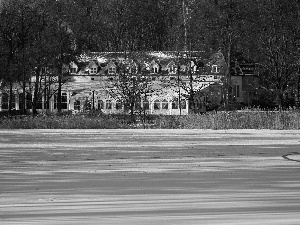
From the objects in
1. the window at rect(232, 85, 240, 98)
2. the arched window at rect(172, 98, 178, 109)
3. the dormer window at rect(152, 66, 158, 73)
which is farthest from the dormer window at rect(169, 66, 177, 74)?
the window at rect(232, 85, 240, 98)

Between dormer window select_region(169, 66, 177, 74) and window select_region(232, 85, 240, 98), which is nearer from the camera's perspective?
dormer window select_region(169, 66, 177, 74)

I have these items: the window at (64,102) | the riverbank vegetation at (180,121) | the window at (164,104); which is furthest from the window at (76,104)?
the riverbank vegetation at (180,121)

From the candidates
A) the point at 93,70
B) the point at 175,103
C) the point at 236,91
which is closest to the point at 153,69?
the point at 93,70

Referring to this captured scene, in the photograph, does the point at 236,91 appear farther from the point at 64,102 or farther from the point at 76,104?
the point at 64,102

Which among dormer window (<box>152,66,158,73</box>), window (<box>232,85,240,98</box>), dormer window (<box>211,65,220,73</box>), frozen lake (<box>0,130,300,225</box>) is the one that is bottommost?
frozen lake (<box>0,130,300,225</box>)

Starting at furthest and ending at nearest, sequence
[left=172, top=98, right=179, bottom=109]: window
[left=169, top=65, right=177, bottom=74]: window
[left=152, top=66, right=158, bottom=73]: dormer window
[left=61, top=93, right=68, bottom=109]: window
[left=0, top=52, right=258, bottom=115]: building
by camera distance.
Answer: [left=152, top=66, right=158, bottom=73]: dormer window < [left=169, top=65, right=177, bottom=74]: window < [left=61, top=93, right=68, bottom=109]: window < [left=172, top=98, right=179, bottom=109]: window < [left=0, top=52, right=258, bottom=115]: building

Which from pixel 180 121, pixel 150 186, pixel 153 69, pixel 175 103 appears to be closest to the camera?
pixel 150 186

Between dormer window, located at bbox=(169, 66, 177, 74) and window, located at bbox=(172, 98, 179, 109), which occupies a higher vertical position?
dormer window, located at bbox=(169, 66, 177, 74)

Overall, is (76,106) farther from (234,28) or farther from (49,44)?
(234,28)

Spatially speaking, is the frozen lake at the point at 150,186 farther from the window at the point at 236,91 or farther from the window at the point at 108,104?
the window at the point at 236,91

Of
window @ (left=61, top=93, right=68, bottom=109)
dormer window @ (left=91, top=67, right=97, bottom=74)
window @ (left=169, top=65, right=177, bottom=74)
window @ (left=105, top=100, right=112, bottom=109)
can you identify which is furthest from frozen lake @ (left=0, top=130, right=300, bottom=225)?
dormer window @ (left=91, top=67, right=97, bottom=74)

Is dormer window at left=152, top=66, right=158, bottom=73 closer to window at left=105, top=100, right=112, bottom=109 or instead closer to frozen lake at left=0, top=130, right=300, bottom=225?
window at left=105, top=100, right=112, bottom=109

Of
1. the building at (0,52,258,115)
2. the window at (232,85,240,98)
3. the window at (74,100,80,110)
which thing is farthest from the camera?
the window at (232,85,240,98)

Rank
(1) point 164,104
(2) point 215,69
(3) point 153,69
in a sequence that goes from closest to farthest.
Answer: (1) point 164,104
(2) point 215,69
(3) point 153,69
